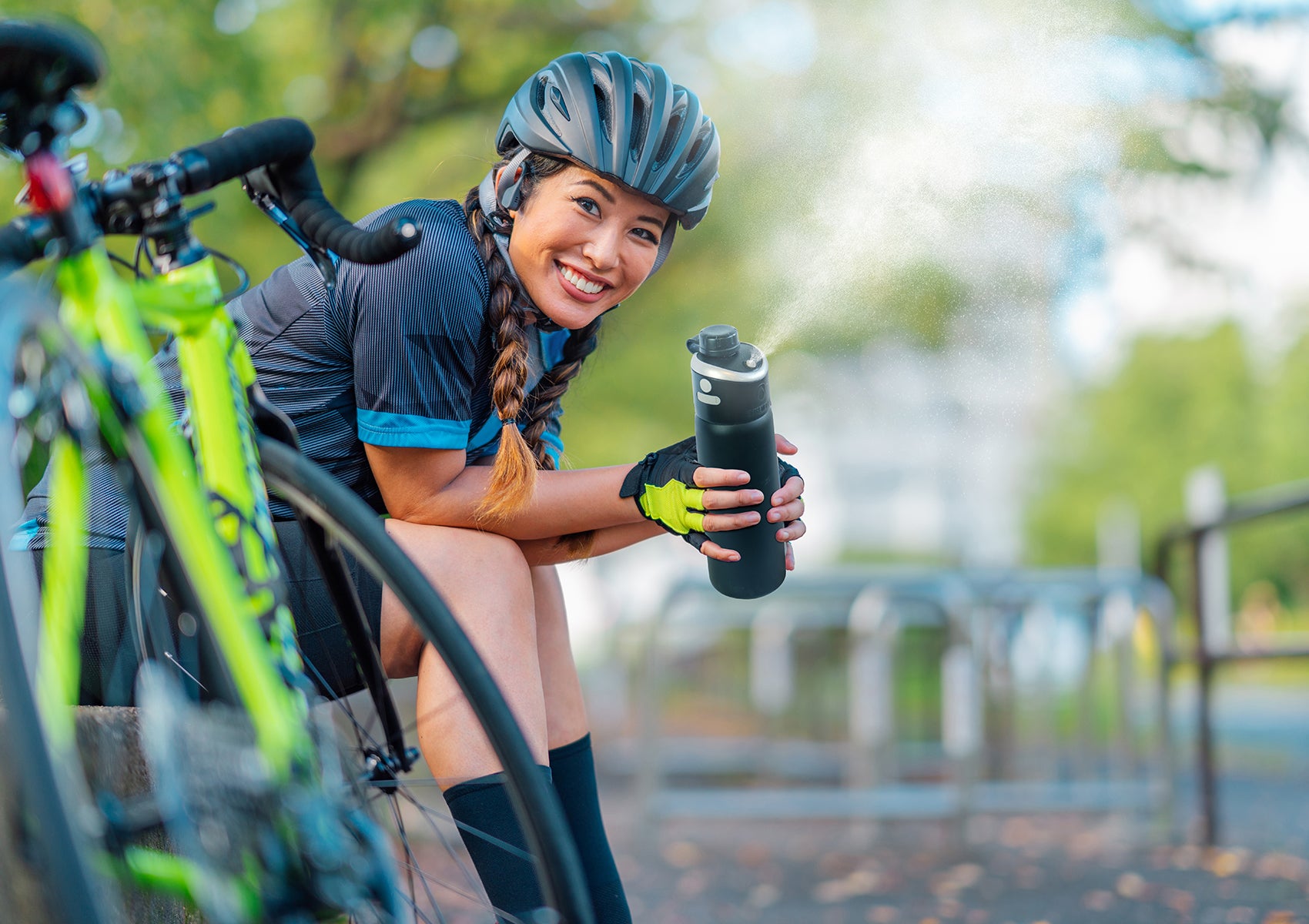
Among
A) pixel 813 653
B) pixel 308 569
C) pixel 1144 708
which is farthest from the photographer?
pixel 813 653

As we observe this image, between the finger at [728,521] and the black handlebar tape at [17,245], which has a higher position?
the black handlebar tape at [17,245]

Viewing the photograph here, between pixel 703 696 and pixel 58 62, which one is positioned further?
pixel 703 696

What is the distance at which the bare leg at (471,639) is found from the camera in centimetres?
180

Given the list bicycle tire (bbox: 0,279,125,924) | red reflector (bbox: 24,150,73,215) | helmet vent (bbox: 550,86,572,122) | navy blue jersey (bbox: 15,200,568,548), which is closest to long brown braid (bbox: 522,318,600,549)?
navy blue jersey (bbox: 15,200,568,548)

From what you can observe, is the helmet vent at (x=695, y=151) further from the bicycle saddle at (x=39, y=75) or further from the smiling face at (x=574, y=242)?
the bicycle saddle at (x=39, y=75)

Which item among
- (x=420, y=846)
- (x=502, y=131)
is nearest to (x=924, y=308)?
(x=420, y=846)

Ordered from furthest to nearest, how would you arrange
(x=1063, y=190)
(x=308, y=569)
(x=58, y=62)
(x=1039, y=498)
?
(x=1039, y=498) < (x=1063, y=190) < (x=308, y=569) < (x=58, y=62)

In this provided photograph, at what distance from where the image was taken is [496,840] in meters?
1.75

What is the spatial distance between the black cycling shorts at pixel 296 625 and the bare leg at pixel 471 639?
0.19 feet

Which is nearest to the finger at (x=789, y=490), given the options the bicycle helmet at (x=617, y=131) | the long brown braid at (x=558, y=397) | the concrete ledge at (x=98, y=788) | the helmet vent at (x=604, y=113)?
the long brown braid at (x=558, y=397)

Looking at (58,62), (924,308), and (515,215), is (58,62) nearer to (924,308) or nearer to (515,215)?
(515,215)

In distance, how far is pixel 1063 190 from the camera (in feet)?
14.4

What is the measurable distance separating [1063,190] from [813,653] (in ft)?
19.2

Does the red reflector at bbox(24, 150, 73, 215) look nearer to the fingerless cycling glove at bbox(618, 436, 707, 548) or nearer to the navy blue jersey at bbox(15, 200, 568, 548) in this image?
the navy blue jersey at bbox(15, 200, 568, 548)
